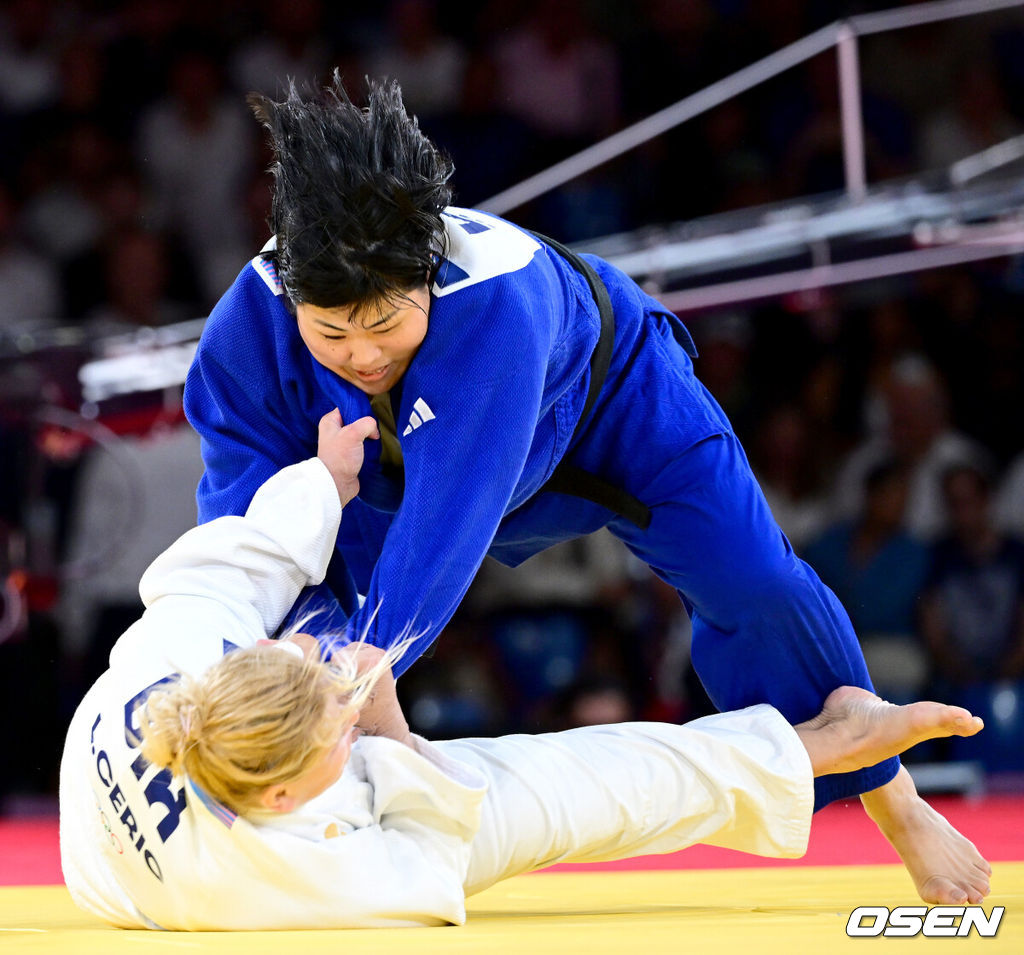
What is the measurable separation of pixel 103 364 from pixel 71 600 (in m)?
0.77

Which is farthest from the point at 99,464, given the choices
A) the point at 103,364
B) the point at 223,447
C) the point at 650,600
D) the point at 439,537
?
the point at 439,537

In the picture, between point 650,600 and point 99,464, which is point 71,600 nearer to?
point 99,464

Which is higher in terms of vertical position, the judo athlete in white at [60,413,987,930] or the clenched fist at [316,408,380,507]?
the clenched fist at [316,408,380,507]

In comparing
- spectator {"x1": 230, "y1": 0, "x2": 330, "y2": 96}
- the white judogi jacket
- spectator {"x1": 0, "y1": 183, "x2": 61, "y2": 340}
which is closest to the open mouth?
the white judogi jacket

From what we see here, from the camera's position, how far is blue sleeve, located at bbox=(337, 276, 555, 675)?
1.48 m

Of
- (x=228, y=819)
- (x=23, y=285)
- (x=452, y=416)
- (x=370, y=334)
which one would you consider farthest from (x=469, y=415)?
(x=23, y=285)

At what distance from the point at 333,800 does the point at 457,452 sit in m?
0.38

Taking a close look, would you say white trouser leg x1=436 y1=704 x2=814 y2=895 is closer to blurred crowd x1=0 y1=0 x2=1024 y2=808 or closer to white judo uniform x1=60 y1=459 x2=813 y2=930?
white judo uniform x1=60 y1=459 x2=813 y2=930

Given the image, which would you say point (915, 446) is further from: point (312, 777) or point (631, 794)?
point (312, 777)

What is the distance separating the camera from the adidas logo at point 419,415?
1.56 m

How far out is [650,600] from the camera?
405 cm

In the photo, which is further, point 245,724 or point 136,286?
point 136,286

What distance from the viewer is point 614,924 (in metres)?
1.43

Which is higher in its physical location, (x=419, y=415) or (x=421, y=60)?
(x=421, y=60)
